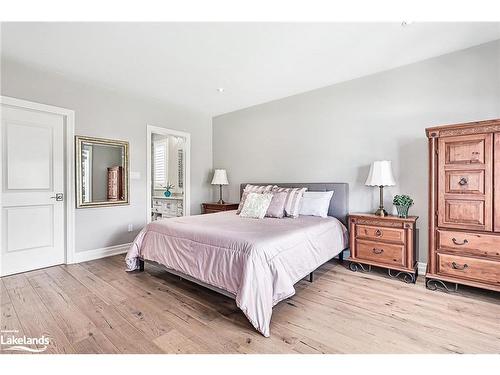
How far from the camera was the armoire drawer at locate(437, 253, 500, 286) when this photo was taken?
223 centimetres

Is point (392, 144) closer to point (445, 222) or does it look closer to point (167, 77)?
point (445, 222)

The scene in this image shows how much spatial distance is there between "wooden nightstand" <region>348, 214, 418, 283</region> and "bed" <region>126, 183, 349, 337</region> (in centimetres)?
23

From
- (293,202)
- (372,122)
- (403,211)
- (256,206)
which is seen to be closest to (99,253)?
(256,206)

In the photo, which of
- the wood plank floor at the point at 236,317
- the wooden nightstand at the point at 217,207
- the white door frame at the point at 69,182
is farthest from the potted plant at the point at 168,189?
the wood plank floor at the point at 236,317

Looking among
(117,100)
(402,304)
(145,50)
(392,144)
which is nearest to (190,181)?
(117,100)

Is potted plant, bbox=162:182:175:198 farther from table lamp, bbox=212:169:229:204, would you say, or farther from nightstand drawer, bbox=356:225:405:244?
nightstand drawer, bbox=356:225:405:244

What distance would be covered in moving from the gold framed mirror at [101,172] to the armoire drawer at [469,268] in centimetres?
416

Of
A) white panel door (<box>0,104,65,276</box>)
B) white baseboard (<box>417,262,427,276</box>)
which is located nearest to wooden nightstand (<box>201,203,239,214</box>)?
white panel door (<box>0,104,65,276</box>)

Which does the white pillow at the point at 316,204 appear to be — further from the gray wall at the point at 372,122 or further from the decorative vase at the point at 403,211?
the decorative vase at the point at 403,211

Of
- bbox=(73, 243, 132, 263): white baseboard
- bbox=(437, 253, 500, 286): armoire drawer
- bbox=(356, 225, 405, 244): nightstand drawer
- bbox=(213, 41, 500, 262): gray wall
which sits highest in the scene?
bbox=(213, 41, 500, 262): gray wall

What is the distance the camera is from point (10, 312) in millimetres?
2090

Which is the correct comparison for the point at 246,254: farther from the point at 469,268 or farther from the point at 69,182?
the point at 69,182

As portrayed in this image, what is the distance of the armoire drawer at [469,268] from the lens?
7.30 feet

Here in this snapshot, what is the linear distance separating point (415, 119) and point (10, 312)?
178 inches
